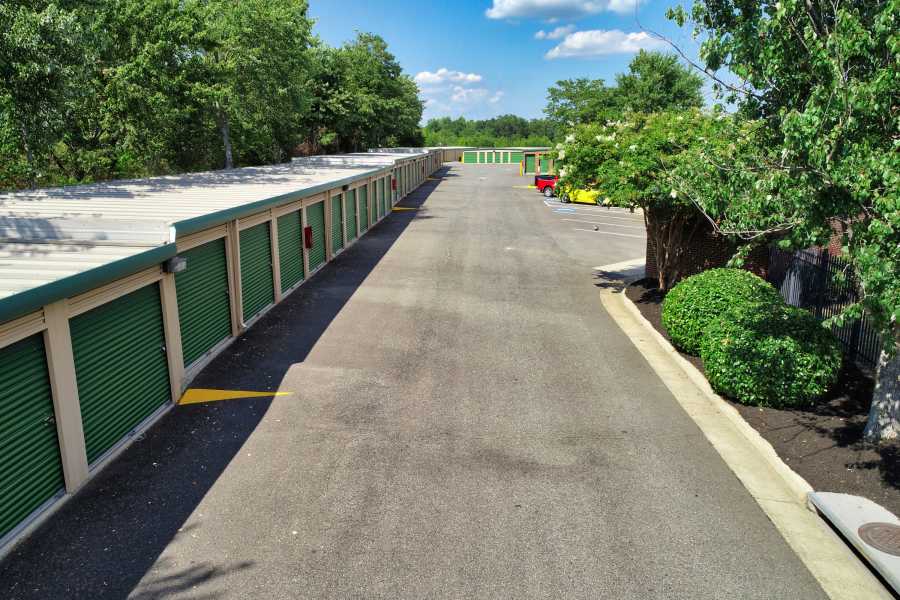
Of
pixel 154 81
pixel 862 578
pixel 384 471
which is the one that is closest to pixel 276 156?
pixel 154 81

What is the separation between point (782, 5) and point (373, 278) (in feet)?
49.5

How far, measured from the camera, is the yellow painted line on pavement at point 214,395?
36.0ft

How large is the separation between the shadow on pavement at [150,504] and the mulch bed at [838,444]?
759 centimetres

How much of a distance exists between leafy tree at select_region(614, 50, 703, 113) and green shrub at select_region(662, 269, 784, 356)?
52.1m

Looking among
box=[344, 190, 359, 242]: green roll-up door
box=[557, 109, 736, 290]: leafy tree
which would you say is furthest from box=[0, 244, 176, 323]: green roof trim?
box=[344, 190, 359, 242]: green roll-up door

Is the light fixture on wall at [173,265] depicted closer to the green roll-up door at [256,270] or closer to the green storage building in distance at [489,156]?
the green roll-up door at [256,270]

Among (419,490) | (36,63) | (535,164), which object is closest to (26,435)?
(419,490)

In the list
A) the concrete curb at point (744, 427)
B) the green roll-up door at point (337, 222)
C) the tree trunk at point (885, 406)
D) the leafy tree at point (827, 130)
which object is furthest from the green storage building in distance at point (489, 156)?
the tree trunk at point (885, 406)

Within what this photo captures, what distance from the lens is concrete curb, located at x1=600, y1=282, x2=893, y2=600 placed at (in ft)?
22.1

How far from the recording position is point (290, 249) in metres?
18.8

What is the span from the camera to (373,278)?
2066cm

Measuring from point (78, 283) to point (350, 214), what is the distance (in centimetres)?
1998

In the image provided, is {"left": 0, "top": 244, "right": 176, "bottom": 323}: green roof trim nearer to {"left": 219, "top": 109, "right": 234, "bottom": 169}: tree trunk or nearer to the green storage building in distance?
{"left": 219, "top": 109, "right": 234, "bottom": 169}: tree trunk

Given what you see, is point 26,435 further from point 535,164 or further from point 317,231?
point 535,164
